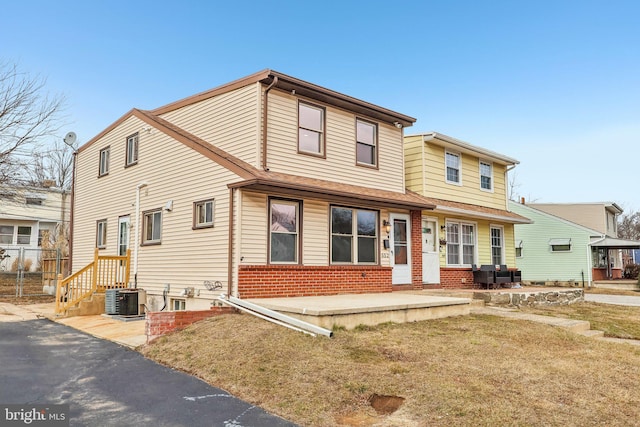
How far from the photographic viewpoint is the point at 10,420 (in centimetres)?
506

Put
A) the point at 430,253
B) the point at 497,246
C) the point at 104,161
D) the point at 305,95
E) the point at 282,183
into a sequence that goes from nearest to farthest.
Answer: the point at 282,183 < the point at 305,95 < the point at 430,253 < the point at 104,161 < the point at 497,246

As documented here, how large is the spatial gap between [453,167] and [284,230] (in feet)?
27.8

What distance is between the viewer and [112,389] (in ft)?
20.1

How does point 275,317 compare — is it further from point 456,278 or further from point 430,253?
point 456,278

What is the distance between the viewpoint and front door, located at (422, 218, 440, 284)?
613 inches

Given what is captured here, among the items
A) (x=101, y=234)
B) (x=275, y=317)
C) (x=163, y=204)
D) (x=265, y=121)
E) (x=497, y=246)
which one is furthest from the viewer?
(x=497, y=246)

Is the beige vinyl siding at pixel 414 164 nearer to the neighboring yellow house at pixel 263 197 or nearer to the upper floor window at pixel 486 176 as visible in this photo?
the neighboring yellow house at pixel 263 197

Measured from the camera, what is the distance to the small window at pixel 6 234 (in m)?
30.9

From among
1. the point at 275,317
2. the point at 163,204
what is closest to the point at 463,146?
the point at 163,204

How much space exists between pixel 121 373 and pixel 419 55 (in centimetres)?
1930

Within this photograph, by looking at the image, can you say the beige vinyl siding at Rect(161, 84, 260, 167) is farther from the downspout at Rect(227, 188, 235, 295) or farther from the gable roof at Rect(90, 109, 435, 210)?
the downspout at Rect(227, 188, 235, 295)

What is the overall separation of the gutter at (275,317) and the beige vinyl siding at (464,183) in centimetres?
846

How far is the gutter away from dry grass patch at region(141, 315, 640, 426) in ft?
0.53

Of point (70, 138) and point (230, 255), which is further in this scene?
point (70, 138)
